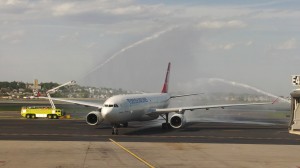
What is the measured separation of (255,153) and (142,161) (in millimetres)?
8678

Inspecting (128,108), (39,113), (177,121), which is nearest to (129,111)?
(128,108)

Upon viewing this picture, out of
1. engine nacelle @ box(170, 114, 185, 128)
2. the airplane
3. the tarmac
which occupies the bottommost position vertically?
the tarmac

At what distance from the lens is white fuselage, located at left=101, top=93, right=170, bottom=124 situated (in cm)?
4209

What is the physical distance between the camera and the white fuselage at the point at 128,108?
42.1 m

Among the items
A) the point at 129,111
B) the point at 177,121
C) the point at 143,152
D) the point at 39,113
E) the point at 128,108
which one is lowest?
the point at 143,152

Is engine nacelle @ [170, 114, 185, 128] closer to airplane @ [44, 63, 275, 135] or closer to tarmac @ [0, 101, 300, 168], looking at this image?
airplane @ [44, 63, 275, 135]

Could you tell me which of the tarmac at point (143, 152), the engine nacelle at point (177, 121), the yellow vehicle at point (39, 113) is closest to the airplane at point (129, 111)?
the engine nacelle at point (177, 121)

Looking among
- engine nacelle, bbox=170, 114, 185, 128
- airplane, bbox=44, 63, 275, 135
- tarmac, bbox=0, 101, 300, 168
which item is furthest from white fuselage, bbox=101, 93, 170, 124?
engine nacelle, bbox=170, 114, 185, 128

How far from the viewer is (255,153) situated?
29859 mm

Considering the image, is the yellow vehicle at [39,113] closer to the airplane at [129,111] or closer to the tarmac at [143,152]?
the airplane at [129,111]

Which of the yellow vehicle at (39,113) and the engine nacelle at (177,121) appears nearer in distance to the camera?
the engine nacelle at (177,121)

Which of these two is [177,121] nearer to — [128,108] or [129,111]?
[129,111]

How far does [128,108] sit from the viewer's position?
4497 centimetres

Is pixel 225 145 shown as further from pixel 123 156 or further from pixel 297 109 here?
pixel 297 109
